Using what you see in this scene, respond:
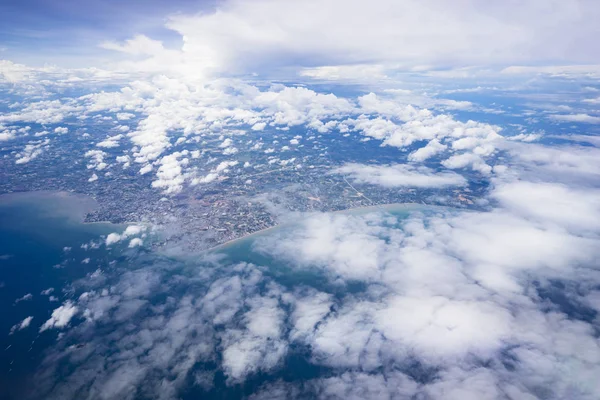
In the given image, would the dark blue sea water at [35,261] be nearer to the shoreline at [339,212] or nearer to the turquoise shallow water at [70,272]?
the turquoise shallow water at [70,272]

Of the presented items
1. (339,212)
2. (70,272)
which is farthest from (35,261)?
(339,212)

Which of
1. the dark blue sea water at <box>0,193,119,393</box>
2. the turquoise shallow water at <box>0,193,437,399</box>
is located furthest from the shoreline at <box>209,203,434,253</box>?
the dark blue sea water at <box>0,193,119,393</box>

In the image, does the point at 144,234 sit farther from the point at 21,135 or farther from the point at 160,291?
the point at 21,135

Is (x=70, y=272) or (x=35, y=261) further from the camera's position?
(x=35, y=261)

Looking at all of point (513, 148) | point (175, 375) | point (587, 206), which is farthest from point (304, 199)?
point (513, 148)

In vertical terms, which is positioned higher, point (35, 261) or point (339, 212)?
point (35, 261)

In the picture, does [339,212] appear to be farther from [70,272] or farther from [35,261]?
[35,261]

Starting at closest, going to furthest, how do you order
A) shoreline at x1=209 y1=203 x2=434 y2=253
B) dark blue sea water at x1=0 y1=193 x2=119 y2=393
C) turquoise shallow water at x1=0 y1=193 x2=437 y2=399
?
1. turquoise shallow water at x1=0 y1=193 x2=437 y2=399
2. dark blue sea water at x1=0 y1=193 x2=119 y2=393
3. shoreline at x1=209 y1=203 x2=434 y2=253

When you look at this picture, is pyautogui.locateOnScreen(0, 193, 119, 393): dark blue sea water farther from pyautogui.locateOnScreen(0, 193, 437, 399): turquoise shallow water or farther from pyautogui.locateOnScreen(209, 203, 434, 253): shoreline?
pyautogui.locateOnScreen(209, 203, 434, 253): shoreline

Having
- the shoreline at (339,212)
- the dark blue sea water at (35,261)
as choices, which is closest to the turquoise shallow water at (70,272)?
the dark blue sea water at (35,261)

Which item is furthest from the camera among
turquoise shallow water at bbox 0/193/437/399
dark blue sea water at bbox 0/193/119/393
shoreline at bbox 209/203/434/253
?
shoreline at bbox 209/203/434/253

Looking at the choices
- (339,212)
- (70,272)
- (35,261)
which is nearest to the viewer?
(70,272)
